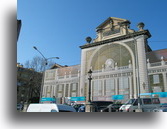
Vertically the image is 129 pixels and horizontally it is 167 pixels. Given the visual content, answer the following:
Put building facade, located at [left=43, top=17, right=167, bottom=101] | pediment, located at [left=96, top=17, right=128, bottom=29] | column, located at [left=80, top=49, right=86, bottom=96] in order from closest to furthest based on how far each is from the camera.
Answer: building facade, located at [left=43, top=17, right=167, bottom=101]
pediment, located at [left=96, top=17, right=128, bottom=29]
column, located at [left=80, top=49, right=86, bottom=96]

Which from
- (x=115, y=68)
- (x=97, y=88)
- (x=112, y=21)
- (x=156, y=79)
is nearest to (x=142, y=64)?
(x=156, y=79)

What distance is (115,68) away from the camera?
1153 inches

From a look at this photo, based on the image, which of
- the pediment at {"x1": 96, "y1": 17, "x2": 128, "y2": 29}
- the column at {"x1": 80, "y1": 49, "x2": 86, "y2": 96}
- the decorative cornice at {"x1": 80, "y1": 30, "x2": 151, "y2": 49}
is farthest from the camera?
the column at {"x1": 80, "y1": 49, "x2": 86, "y2": 96}

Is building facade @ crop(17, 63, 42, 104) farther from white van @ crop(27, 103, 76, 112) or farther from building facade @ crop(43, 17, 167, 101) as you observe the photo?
white van @ crop(27, 103, 76, 112)

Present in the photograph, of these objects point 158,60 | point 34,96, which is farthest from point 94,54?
point 34,96

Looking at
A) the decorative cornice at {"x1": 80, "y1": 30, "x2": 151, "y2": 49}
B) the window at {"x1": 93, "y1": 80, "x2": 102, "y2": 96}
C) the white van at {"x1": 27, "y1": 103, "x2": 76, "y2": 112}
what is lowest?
the white van at {"x1": 27, "y1": 103, "x2": 76, "y2": 112}

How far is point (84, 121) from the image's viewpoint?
17.0 feet

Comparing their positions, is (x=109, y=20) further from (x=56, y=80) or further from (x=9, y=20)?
(x=9, y=20)

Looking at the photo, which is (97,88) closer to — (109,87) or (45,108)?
(109,87)

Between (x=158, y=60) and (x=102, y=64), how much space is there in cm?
927

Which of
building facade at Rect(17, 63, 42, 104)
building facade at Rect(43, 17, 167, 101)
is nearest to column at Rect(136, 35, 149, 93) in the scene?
building facade at Rect(43, 17, 167, 101)

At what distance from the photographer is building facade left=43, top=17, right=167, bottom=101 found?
86.2ft

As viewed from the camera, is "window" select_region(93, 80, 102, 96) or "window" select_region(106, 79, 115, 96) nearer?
"window" select_region(106, 79, 115, 96)

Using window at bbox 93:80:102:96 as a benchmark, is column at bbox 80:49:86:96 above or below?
above
